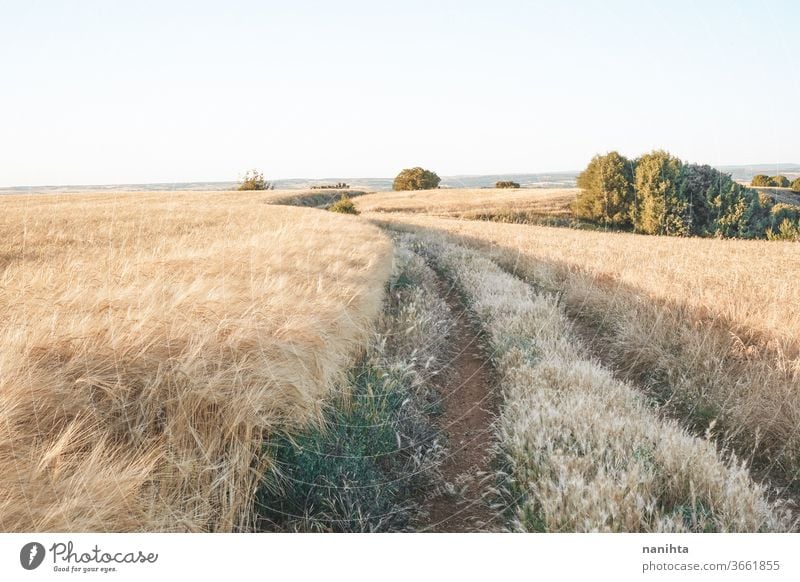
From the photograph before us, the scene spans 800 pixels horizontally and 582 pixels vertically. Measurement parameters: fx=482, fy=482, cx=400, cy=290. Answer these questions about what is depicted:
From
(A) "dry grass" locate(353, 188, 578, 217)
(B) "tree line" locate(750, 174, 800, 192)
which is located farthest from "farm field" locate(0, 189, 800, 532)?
(A) "dry grass" locate(353, 188, 578, 217)

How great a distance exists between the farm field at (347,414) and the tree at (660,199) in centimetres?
1912

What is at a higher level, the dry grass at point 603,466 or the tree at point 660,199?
the tree at point 660,199

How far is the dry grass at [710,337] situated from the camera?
3.25 meters

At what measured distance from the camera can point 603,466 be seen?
7.64 feet

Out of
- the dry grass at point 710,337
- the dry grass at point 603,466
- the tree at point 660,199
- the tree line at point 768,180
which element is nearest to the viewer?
the dry grass at point 603,466

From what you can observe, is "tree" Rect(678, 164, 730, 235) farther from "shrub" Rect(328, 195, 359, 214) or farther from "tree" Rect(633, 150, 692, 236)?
"shrub" Rect(328, 195, 359, 214)

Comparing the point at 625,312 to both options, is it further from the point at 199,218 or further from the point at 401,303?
the point at 199,218

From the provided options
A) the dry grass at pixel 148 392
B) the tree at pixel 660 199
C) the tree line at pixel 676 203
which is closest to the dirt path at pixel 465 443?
the dry grass at pixel 148 392

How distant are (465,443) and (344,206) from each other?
30152mm

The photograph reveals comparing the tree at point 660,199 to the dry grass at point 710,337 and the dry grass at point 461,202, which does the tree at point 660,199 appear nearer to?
the dry grass at point 461,202

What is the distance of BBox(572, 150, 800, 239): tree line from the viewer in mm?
22656
